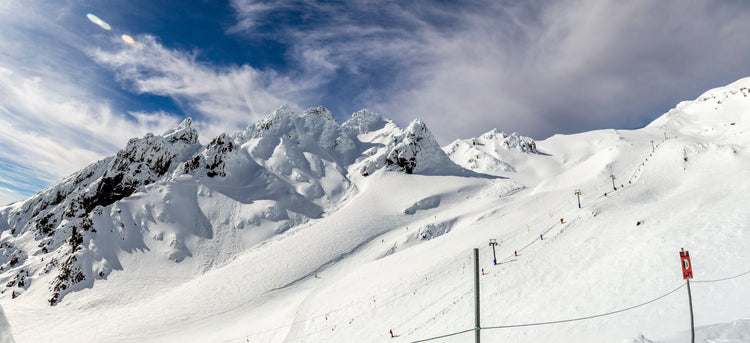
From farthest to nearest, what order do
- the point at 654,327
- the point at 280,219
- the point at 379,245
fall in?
the point at 280,219
the point at 379,245
the point at 654,327

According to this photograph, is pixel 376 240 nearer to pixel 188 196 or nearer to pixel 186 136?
pixel 188 196

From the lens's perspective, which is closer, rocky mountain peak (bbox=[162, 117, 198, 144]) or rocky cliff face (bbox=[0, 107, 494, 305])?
rocky cliff face (bbox=[0, 107, 494, 305])

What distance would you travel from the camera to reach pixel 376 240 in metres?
69.8

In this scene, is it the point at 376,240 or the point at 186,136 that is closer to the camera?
the point at 376,240

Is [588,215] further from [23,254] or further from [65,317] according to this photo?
[23,254]

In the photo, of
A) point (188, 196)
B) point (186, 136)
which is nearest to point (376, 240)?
point (188, 196)

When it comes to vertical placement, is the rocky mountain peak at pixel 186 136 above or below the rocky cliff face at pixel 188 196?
above

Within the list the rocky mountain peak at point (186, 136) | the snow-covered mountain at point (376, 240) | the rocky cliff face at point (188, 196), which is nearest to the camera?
the snow-covered mountain at point (376, 240)

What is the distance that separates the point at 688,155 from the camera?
58312 mm

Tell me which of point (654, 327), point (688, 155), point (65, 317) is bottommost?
point (65, 317)

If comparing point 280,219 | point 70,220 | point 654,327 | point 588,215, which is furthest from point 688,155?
point 70,220

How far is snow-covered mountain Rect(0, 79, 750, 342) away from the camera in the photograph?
84.1ft

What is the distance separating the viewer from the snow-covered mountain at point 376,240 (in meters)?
25.6

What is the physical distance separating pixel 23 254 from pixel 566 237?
476 ft
